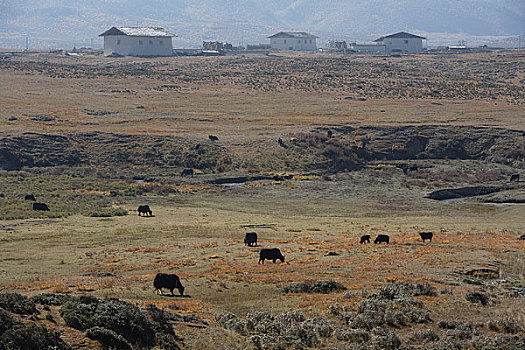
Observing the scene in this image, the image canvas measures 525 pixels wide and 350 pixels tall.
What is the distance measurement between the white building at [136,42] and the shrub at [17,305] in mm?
139603

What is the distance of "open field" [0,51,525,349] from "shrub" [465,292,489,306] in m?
0.04

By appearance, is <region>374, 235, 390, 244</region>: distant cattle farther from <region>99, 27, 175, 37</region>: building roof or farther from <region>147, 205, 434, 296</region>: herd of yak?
<region>99, 27, 175, 37</region>: building roof

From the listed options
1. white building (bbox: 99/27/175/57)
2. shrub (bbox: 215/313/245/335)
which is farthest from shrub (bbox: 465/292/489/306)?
white building (bbox: 99/27/175/57)

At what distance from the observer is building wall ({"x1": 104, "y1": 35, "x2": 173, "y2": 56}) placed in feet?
487

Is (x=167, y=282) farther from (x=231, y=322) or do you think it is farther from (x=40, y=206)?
(x=40, y=206)

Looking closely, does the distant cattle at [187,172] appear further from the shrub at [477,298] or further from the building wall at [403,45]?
the building wall at [403,45]

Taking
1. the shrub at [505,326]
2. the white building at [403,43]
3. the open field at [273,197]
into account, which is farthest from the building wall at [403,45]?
the shrub at [505,326]

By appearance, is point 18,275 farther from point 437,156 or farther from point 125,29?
point 125,29

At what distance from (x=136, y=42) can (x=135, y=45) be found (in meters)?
0.71

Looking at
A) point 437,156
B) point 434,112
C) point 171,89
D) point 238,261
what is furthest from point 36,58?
point 238,261

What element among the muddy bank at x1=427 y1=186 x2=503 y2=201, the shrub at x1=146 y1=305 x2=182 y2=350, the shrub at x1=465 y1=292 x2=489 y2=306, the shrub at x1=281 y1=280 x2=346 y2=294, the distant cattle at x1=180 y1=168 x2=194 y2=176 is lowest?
the muddy bank at x1=427 y1=186 x2=503 y2=201

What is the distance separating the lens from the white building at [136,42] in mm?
148250

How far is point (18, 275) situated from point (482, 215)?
112 feet

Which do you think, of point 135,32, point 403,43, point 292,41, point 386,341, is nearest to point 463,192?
point 386,341
